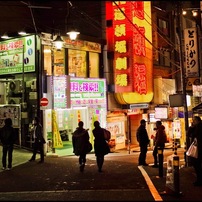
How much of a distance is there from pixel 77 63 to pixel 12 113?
16.1 ft

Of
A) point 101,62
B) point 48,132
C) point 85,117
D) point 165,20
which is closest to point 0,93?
point 48,132

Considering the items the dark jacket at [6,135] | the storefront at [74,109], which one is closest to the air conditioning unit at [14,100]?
the storefront at [74,109]

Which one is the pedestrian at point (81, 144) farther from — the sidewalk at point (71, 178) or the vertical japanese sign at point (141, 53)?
the vertical japanese sign at point (141, 53)

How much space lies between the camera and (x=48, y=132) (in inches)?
690

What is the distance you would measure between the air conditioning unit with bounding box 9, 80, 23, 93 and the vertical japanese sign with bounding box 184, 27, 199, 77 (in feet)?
28.0

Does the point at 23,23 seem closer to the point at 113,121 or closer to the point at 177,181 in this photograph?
the point at 113,121

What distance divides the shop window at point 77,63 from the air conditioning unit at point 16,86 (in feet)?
9.99

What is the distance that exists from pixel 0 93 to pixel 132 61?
315 inches

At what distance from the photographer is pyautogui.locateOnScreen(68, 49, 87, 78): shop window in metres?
19.2

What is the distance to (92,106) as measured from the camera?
19562mm

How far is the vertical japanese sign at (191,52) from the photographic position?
48.7 ft

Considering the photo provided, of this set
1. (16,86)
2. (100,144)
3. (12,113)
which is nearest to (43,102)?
(12,113)

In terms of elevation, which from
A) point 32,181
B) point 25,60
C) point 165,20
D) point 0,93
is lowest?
point 32,181

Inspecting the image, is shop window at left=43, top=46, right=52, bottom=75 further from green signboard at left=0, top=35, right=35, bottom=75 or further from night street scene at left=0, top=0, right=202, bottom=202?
green signboard at left=0, top=35, right=35, bottom=75
